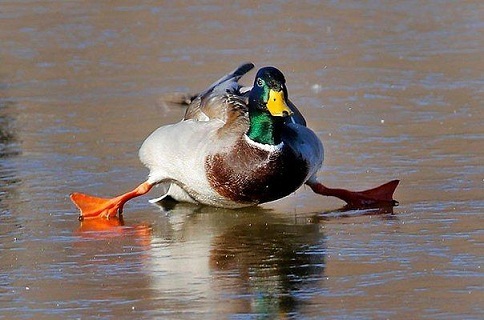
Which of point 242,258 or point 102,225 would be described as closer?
point 242,258

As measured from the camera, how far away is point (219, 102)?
7.42 meters

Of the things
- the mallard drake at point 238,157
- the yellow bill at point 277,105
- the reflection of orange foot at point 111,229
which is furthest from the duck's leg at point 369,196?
the reflection of orange foot at point 111,229

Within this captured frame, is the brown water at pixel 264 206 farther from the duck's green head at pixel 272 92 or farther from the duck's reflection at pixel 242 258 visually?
the duck's green head at pixel 272 92

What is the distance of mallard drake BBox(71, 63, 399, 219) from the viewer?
6.73 meters

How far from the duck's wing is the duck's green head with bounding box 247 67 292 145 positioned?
41 centimetres

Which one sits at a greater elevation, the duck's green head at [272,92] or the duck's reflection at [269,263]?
the duck's green head at [272,92]

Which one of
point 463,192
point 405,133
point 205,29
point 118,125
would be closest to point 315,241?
point 463,192

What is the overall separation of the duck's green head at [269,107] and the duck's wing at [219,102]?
411mm

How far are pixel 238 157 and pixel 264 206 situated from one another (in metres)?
0.58

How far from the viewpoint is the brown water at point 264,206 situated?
527cm

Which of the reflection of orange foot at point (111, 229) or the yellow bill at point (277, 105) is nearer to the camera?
the reflection of orange foot at point (111, 229)

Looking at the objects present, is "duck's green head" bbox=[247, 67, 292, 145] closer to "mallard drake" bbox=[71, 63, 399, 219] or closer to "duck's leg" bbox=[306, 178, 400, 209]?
"mallard drake" bbox=[71, 63, 399, 219]

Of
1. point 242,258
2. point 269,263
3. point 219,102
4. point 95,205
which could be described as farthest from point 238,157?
point 269,263

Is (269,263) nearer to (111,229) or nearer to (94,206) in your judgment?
(111,229)
